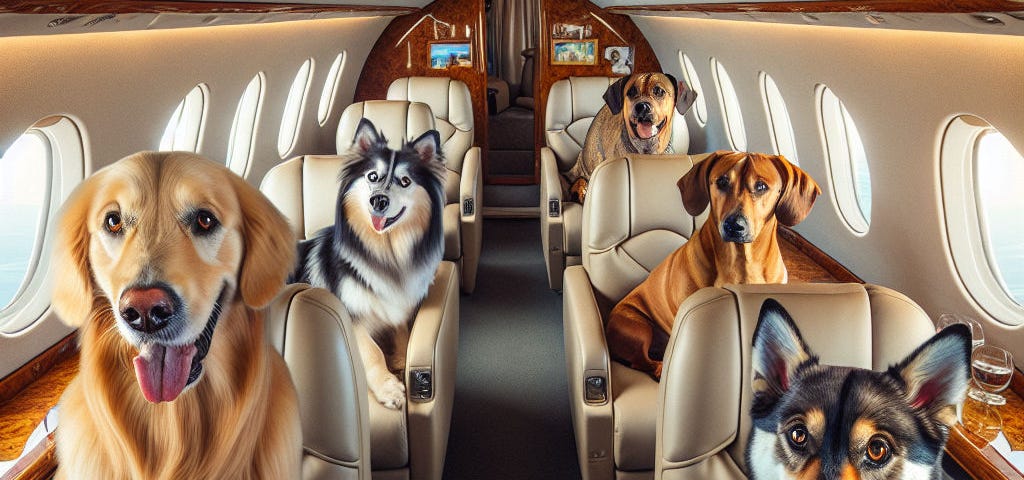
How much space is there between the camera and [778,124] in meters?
4.21

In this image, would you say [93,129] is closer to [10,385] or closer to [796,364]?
[10,385]

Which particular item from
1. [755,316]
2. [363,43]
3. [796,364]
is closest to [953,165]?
[755,316]

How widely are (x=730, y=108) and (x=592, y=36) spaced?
197 cm

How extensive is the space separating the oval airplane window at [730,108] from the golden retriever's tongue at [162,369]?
4.49 metres

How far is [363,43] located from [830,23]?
15.9 ft

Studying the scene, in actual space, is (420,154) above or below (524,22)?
below

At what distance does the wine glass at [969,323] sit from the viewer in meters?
2.22

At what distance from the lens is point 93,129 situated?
221 cm

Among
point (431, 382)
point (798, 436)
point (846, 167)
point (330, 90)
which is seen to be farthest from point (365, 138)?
point (330, 90)

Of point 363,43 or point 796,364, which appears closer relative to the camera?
point 796,364

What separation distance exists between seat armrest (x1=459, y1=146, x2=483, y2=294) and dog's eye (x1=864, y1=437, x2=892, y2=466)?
331 centimetres

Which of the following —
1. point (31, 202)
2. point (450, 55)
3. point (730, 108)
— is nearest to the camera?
point (31, 202)

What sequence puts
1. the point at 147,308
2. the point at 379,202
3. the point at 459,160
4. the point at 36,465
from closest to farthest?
the point at 147,308, the point at 36,465, the point at 379,202, the point at 459,160

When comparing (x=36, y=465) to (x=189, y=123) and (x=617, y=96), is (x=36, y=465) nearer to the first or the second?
(x=189, y=123)
